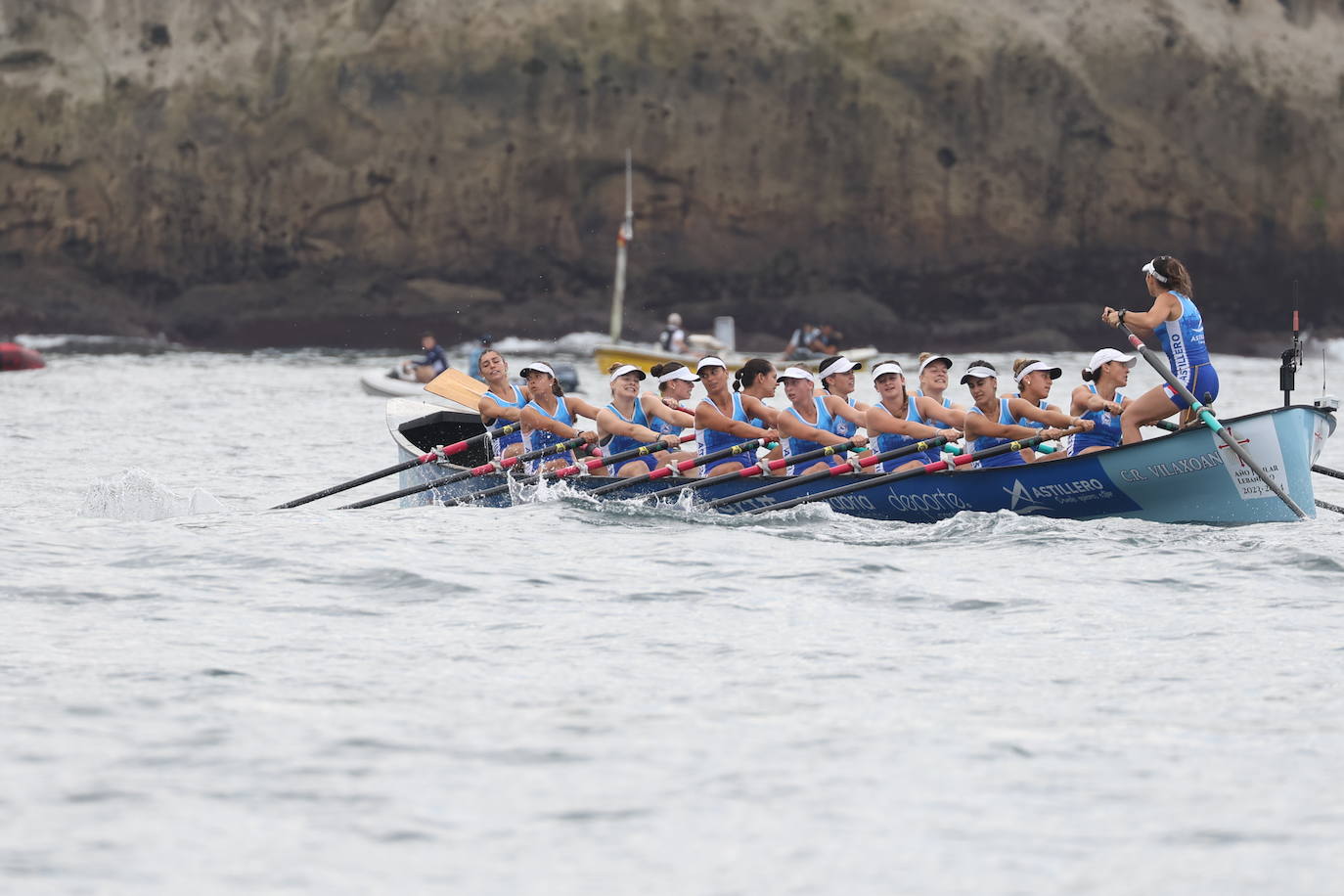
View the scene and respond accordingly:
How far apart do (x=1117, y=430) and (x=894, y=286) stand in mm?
37909

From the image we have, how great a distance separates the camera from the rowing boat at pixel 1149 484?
12.0 meters

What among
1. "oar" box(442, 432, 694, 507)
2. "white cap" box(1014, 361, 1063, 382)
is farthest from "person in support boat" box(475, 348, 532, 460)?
"white cap" box(1014, 361, 1063, 382)

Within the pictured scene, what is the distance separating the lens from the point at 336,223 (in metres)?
51.2

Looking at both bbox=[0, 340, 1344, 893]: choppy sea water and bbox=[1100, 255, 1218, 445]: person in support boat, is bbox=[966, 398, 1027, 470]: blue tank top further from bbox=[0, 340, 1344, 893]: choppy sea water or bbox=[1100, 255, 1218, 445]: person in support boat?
bbox=[1100, 255, 1218, 445]: person in support boat

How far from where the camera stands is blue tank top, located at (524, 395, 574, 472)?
602 inches

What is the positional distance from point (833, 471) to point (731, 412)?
149cm

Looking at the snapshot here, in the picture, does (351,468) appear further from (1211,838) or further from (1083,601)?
(1211,838)

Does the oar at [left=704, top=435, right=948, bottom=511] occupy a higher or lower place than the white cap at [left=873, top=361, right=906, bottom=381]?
lower

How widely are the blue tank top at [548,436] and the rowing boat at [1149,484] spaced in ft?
7.24

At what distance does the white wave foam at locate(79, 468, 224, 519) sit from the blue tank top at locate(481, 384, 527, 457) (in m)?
2.46

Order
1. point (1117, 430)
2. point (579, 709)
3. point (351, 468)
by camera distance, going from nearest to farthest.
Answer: point (579, 709) < point (1117, 430) < point (351, 468)

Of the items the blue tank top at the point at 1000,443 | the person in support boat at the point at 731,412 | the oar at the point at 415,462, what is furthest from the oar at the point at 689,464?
the blue tank top at the point at 1000,443

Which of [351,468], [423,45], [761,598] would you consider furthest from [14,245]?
[761,598]

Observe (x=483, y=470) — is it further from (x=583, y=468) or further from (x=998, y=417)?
(x=998, y=417)
